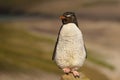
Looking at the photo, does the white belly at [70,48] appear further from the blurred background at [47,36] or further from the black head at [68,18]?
the blurred background at [47,36]

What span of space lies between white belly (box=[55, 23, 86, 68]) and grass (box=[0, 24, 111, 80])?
2066mm

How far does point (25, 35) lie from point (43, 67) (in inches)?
48.2

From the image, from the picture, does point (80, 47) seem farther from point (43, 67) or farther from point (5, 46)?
point (5, 46)

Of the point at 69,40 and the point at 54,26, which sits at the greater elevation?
the point at 69,40

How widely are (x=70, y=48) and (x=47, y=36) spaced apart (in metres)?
3.74

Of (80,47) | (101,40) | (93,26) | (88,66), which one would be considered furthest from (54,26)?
(80,47)

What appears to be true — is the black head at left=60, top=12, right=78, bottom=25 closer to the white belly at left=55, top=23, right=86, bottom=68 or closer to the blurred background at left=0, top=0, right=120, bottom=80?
the white belly at left=55, top=23, right=86, bottom=68

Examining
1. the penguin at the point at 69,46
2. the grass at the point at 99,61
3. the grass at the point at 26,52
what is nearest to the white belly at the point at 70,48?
the penguin at the point at 69,46

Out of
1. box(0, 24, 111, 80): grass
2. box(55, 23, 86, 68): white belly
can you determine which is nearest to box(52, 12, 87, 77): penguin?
box(55, 23, 86, 68): white belly

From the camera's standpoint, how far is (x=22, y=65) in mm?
5098

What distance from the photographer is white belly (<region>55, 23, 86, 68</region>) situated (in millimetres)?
2457

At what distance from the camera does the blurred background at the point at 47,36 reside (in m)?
4.98

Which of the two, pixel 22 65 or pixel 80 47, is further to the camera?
pixel 22 65

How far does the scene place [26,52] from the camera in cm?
553
